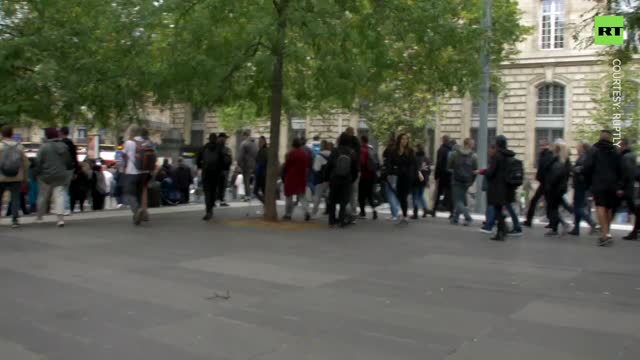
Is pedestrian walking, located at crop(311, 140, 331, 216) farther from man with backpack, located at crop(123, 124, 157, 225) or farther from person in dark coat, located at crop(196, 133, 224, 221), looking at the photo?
man with backpack, located at crop(123, 124, 157, 225)

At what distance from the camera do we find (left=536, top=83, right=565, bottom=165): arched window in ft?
129

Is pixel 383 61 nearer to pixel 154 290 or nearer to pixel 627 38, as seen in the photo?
pixel 627 38

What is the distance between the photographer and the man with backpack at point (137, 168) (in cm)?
1279

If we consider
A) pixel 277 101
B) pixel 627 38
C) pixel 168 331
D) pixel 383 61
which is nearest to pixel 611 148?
pixel 627 38

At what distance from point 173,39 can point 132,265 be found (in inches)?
216

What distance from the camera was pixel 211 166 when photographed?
1364cm

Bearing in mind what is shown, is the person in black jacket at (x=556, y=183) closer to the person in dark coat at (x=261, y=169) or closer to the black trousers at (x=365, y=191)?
the black trousers at (x=365, y=191)

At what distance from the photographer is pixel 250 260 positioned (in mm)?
9016

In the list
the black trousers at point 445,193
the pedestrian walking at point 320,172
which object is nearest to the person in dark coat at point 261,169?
the pedestrian walking at point 320,172

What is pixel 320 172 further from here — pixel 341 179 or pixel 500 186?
pixel 500 186

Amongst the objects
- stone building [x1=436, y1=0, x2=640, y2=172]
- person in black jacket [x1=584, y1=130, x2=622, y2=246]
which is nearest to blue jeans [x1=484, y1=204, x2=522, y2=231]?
person in black jacket [x1=584, y1=130, x2=622, y2=246]

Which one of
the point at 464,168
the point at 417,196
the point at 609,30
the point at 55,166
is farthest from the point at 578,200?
the point at 55,166

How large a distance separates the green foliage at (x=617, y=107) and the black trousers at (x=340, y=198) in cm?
2262

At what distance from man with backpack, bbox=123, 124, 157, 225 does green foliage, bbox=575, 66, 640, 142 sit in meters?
24.9
